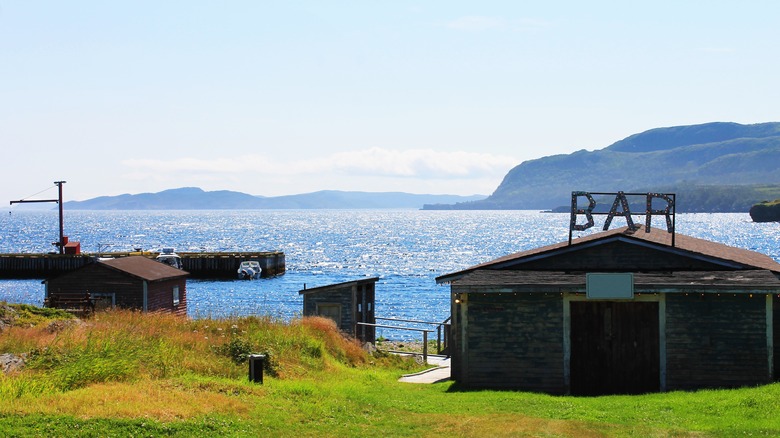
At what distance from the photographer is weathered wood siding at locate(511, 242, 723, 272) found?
2434cm

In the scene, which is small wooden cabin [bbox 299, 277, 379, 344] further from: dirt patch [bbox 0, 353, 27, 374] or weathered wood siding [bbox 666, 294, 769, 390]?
dirt patch [bbox 0, 353, 27, 374]

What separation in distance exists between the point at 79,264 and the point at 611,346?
86.5 meters

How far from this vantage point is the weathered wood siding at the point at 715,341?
2184 cm

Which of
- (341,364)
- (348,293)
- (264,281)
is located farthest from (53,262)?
(341,364)

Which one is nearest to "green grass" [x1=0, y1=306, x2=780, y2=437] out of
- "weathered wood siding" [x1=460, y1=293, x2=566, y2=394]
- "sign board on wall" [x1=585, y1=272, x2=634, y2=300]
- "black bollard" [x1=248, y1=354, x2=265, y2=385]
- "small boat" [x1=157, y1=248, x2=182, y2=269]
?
"black bollard" [x1=248, y1=354, x2=265, y2=385]

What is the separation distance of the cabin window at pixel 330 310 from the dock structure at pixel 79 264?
68079mm

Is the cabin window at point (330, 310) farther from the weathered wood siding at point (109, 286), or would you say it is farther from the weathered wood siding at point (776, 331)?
the weathered wood siding at point (776, 331)

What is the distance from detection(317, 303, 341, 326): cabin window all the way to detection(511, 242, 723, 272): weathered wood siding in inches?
481

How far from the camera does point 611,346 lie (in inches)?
902

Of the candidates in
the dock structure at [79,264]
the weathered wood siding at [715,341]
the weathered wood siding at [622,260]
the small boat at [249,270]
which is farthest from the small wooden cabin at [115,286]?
the dock structure at [79,264]

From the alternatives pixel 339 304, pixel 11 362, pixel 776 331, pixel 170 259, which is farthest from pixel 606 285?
pixel 170 259

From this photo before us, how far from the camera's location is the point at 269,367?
827 inches

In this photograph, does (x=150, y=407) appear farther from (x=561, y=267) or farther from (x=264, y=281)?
(x=264, y=281)

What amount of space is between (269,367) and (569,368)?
746 cm
